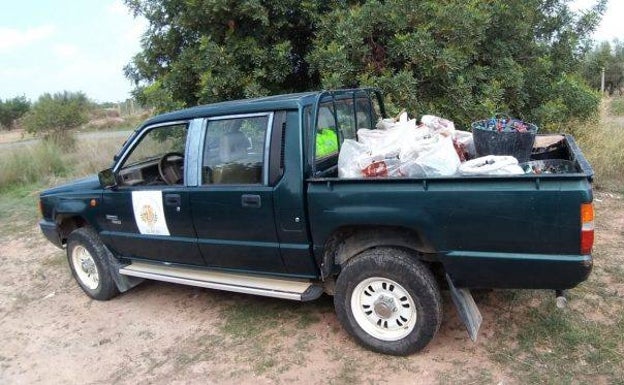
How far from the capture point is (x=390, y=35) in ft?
22.2

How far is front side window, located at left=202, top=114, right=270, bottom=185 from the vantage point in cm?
384

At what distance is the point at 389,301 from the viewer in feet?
11.5

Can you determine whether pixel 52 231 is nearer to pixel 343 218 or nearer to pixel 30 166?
pixel 343 218

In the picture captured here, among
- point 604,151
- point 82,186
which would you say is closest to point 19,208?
point 82,186

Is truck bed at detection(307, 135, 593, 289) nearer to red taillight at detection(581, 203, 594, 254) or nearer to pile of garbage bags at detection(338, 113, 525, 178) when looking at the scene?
red taillight at detection(581, 203, 594, 254)

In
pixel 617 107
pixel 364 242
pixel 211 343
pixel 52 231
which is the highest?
pixel 617 107

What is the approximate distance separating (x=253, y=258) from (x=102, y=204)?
167cm

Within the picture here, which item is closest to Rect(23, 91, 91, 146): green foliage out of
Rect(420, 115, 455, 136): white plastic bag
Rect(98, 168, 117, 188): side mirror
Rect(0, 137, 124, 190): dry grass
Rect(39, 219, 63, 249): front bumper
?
Rect(0, 137, 124, 190): dry grass

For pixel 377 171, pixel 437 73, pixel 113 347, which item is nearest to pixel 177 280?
pixel 113 347

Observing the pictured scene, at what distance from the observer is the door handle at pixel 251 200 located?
147 inches

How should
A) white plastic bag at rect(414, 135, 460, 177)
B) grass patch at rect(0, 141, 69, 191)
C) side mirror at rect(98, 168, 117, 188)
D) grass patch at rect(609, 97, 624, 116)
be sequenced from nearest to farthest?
white plastic bag at rect(414, 135, 460, 177) < side mirror at rect(98, 168, 117, 188) < grass patch at rect(0, 141, 69, 191) < grass patch at rect(609, 97, 624, 116)

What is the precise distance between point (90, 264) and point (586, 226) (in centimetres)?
437

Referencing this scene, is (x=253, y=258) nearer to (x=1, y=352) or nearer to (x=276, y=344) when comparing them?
(x=276, y=344)

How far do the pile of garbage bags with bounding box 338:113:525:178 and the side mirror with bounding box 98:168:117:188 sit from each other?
2.08 m
